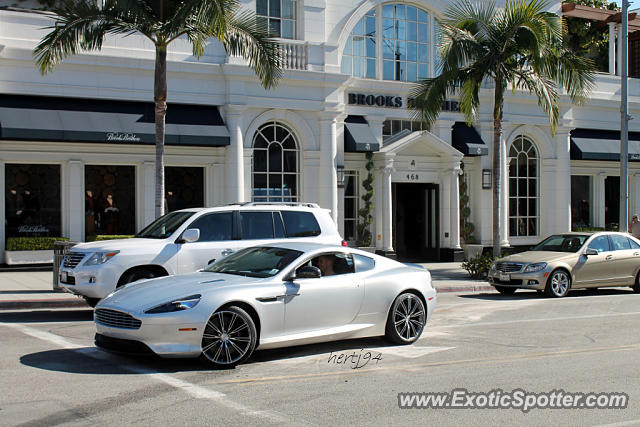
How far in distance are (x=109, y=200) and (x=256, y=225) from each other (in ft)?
30.4

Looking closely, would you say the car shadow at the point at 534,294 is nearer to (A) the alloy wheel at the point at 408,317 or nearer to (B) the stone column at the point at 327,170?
(A) the alloy wheel at the point at 408,317

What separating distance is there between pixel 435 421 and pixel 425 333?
15.1ft

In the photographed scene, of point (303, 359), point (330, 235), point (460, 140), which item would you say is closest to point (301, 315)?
point (303, 359)

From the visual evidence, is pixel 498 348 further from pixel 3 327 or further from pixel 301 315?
pixel 3 327

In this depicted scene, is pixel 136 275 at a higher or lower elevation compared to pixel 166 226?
lower

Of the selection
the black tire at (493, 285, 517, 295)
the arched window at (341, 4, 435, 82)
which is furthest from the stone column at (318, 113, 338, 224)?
the black tire at (493, 285, 517, 295)

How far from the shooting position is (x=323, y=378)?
7625mm

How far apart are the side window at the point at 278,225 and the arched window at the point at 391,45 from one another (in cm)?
1216

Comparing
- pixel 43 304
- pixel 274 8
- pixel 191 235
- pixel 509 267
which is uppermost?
pixel 274 8

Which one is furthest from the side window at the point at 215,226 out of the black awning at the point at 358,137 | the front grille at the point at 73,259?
the black awning at the point at 358,137

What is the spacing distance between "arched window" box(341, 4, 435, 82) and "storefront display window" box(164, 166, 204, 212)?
6488 millimetres

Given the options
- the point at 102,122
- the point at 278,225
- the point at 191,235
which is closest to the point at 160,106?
the point at 102,122

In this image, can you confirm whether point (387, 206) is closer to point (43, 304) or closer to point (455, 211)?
point (455, 211)

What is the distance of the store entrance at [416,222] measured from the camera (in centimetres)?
2556
